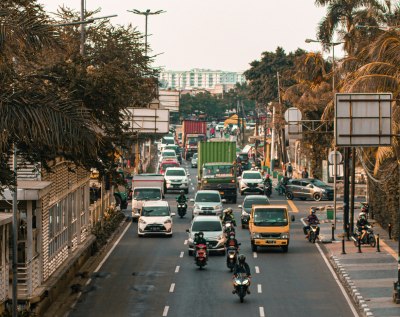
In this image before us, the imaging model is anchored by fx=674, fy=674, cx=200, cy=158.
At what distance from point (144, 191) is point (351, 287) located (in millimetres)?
19427

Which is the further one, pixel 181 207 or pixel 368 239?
pixel 181 207

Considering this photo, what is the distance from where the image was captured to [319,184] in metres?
49.3

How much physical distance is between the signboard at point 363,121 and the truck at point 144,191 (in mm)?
19753

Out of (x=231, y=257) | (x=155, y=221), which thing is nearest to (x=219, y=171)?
(x=155, y=221)

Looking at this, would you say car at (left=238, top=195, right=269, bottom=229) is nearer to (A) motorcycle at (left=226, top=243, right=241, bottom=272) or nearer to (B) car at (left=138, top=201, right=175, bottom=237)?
(B) car at (left=138, top=201, right=175, bottom=237)

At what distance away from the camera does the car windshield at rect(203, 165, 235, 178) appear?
1777 inches

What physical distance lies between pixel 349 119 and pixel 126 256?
1218cm

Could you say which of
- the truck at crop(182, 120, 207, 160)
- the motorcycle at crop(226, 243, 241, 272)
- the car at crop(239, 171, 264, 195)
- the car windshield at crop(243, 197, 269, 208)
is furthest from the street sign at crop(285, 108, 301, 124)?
the truck at crop(182, 120, 207, 160)

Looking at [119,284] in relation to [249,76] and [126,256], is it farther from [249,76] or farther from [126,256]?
[249,76]

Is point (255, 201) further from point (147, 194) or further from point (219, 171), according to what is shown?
point (219, 171)

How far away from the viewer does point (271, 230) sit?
28203 millimetres

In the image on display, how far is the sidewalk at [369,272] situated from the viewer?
19250mm

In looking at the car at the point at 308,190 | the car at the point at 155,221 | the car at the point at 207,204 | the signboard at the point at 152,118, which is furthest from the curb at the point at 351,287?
the car at the point at 308,190

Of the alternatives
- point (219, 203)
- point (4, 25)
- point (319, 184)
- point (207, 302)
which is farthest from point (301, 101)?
point (4, 25)
